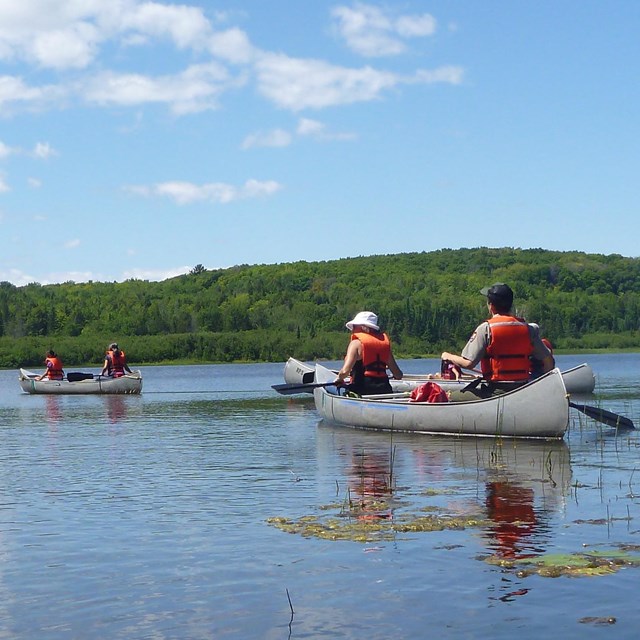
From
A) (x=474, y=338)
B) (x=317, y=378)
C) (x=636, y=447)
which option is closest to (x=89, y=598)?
(x=474, y=338)

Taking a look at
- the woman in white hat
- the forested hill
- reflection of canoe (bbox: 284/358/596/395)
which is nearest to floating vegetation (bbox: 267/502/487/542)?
the woman in white hat

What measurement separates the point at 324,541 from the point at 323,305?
13246 cm

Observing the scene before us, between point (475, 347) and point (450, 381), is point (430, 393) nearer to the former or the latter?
point (475, 347)

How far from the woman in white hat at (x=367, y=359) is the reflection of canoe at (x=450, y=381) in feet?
14.1

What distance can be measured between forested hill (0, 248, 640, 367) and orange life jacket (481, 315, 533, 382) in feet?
248

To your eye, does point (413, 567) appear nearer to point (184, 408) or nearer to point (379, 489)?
point (379, 489)

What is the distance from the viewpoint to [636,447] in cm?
1501

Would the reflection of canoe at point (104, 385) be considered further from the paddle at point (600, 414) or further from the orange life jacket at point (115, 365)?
the paddle at point (600, 414)

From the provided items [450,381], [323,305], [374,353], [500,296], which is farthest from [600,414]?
[323,305]

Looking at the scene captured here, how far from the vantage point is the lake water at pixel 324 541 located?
247 inches

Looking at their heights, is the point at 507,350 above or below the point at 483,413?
above

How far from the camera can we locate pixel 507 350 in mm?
14914

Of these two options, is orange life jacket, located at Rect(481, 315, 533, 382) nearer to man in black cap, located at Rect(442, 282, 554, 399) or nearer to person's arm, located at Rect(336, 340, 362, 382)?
man in black cap, located at Rect(442, 282, 554, 399)

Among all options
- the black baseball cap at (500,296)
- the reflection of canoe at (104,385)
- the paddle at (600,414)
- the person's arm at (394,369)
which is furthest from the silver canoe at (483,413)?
the reflection of canoe at (104,385)
